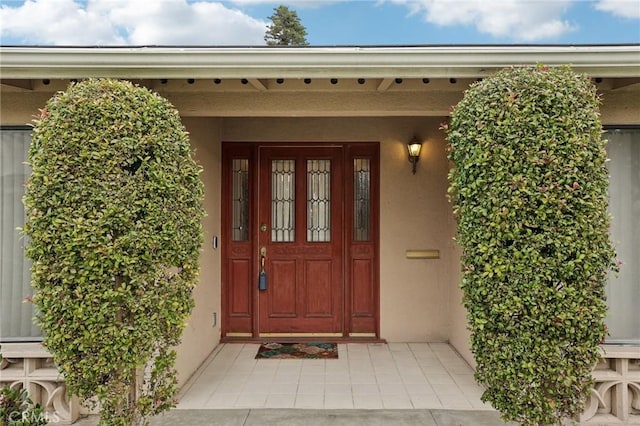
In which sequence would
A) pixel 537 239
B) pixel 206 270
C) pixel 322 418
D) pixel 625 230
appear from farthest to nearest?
pixel 206 270, pixel 625 230, pixel 322 418, pixel 537 239

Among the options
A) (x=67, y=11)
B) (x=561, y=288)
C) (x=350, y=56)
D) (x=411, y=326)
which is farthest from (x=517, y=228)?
(x=67, y=11)

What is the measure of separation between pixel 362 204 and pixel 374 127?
91 centimetres

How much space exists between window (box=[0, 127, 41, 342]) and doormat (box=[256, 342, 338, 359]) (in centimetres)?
220

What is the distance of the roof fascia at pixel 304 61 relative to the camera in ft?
9.99

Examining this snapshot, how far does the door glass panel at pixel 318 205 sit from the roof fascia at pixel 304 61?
2335mm

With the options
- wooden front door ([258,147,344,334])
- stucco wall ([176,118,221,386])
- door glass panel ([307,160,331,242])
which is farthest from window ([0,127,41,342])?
door glass panel ([307,160,331,242])

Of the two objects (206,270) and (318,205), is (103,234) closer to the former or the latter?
(206,270)

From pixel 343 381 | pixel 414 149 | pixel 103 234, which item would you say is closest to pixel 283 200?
pixel 414 149

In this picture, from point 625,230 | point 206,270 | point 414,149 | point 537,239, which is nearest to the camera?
point 537,239

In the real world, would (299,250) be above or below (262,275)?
above

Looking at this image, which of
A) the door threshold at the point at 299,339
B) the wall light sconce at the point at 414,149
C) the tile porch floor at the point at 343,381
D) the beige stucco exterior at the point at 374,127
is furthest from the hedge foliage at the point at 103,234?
the wall light sconce at the point at 414,149

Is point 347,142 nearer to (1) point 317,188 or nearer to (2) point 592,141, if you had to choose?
(1) point 317,188

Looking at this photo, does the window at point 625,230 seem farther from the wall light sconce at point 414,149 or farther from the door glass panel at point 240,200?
the door glass panel at point 240,200

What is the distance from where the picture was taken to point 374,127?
5383mm
